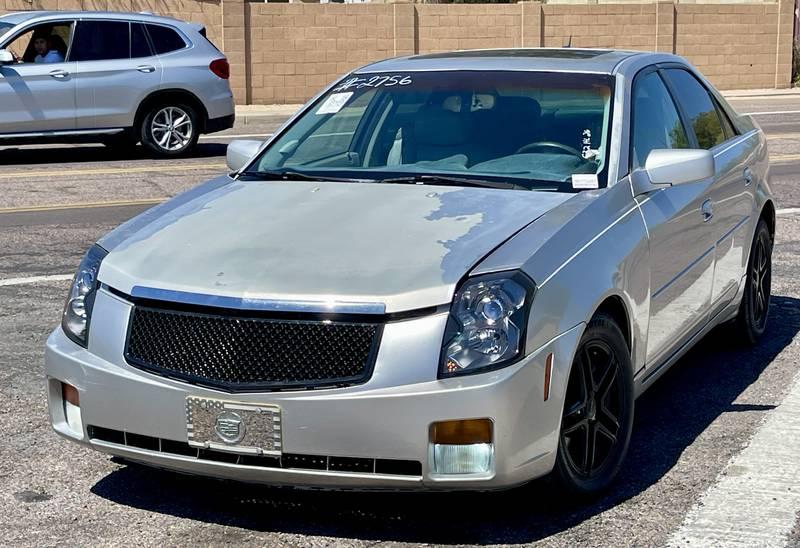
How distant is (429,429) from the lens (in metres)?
4.12

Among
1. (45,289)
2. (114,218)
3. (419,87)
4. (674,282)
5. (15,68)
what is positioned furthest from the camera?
(15,68)

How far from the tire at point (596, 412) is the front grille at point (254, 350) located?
80cm

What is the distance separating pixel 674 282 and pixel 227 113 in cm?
1275

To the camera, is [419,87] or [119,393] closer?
[119,393]

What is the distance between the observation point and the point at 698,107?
Result: 21.7 ft

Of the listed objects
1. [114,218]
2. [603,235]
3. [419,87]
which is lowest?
[114,218]

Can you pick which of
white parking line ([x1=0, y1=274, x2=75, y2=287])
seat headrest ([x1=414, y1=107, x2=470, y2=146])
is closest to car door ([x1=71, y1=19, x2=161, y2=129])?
white parking line ([x1=0, y1=274, x2=75, y2=287])

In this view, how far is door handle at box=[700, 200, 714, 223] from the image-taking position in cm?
591

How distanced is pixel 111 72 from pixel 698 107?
11.2 metres

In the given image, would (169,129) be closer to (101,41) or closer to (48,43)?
(101,41)

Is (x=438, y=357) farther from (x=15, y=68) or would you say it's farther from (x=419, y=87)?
(x=15, y=68)

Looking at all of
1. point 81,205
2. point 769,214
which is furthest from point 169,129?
point 769,214

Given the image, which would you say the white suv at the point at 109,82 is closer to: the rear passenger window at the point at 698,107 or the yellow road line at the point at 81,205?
the yellow road line at the point at 81,205

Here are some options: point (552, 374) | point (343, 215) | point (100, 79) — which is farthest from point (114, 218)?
point (552, 374)
